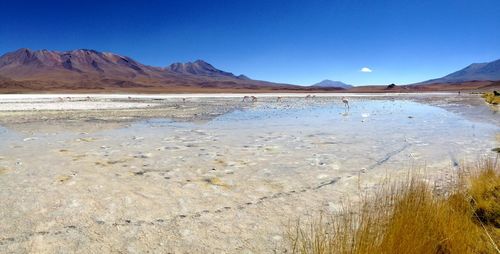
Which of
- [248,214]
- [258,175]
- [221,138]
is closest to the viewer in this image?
[248,214]

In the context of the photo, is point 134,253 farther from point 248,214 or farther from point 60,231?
point 248,214

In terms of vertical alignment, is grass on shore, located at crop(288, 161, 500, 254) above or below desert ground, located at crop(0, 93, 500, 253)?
above

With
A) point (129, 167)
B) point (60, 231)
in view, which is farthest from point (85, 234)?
point (129, 167)

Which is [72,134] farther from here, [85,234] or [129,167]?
[85,234]

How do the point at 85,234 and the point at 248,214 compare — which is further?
the point at 248,214

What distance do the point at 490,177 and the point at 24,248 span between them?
15.3ft

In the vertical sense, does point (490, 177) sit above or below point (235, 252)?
above

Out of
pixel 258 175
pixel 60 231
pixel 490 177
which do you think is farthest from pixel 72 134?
pixel 490 177

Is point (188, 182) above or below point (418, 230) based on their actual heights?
below

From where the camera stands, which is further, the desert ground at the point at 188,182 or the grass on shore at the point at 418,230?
the desert ground at the point at 188,182

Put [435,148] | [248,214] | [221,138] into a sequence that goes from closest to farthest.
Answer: [248,214], [435,148], [221,138]

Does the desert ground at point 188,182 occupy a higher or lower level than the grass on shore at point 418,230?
lower

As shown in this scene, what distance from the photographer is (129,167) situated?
6.20 metres

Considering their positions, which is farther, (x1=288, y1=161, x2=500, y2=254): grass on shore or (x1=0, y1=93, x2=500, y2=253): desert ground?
(x1=0, y1=93, x2=500, y2=253): desert ground
